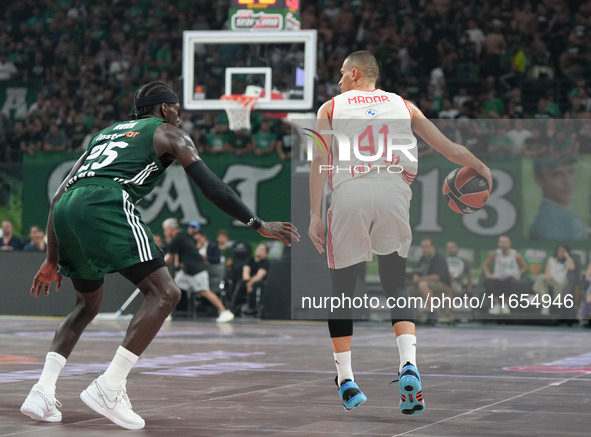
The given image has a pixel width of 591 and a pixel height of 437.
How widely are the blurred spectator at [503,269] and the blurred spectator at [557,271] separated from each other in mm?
330

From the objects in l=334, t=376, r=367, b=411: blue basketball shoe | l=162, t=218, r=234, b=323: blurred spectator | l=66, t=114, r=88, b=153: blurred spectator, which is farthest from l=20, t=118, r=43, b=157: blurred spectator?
l=334, t=376, r=367, b=411: blue basketball shoe

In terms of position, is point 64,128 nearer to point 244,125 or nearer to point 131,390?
point 244,125

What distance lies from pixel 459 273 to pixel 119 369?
1164 cm

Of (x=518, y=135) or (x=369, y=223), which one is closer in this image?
(x=369, y=223)

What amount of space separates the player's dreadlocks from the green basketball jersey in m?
0.15

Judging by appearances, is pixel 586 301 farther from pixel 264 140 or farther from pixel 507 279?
pixel 264 140

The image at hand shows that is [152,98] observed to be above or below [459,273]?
above

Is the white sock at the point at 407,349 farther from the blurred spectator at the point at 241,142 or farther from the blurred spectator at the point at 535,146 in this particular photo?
the blurred spectator at the point at 241,142

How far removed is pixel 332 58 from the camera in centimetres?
2430

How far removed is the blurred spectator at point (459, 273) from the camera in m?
16.7

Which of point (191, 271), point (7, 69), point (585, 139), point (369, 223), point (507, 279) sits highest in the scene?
point (7, 69)

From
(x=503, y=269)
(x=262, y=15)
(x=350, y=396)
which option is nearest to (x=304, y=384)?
(x=350, y=396)

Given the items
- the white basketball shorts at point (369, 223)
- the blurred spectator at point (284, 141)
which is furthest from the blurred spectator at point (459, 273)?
the white basketball shorts at point (369, 223)

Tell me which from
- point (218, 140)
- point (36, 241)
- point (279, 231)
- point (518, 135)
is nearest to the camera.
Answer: point (279, 231)
